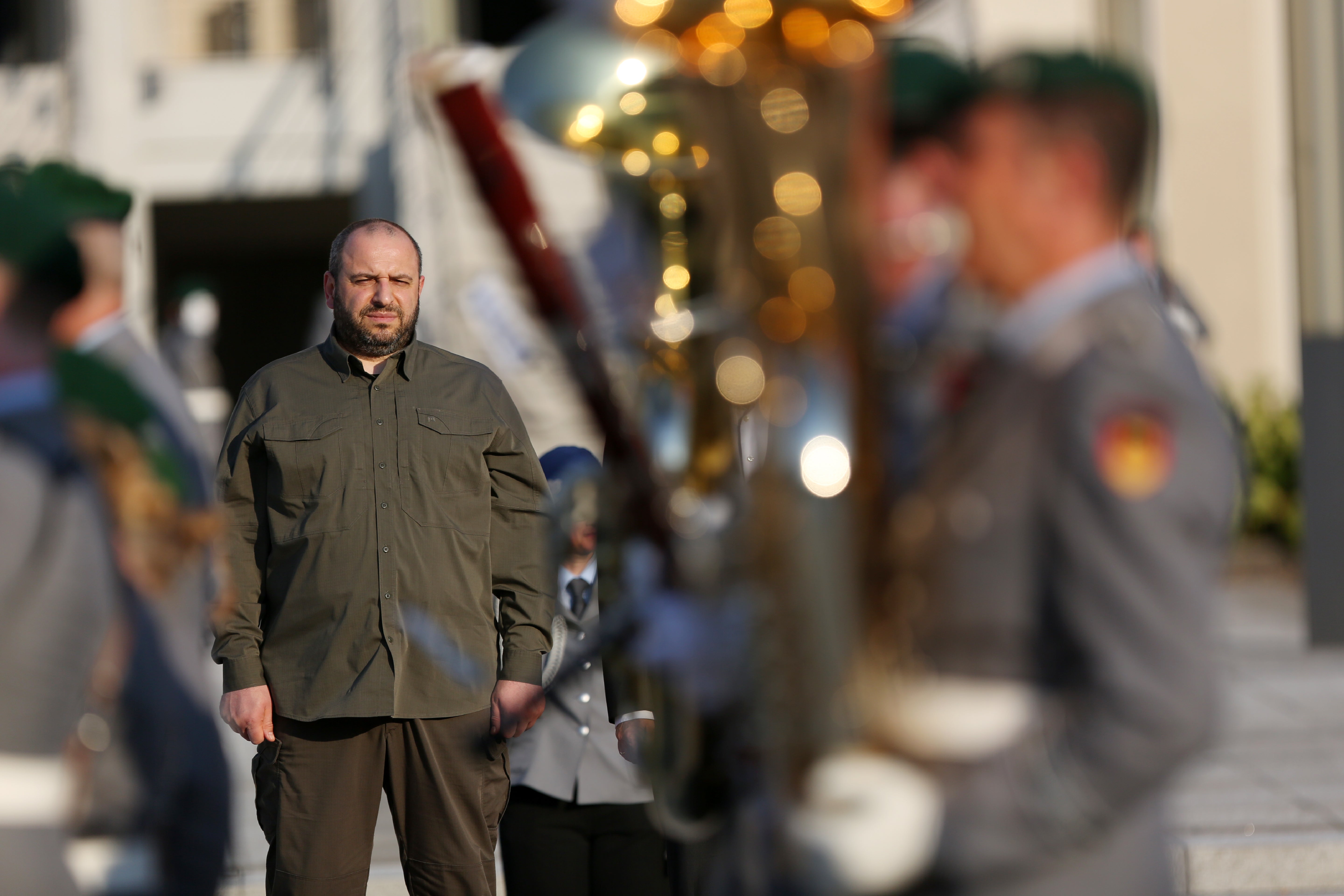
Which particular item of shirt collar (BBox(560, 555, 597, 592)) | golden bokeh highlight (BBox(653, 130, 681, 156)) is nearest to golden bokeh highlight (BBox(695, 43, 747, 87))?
golden bokeh highlight (BBox(653, 130, 681, 156))

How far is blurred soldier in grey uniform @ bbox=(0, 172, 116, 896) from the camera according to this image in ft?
5.59

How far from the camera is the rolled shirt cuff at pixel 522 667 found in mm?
3348

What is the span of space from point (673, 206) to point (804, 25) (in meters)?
0.42

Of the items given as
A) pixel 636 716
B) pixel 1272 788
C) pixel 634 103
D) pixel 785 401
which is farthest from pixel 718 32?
pixel 1272 788

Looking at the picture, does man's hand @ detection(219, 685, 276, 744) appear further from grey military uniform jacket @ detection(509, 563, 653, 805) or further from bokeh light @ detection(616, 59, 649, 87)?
bokeh light @ detection(616, 59, 649, 87)

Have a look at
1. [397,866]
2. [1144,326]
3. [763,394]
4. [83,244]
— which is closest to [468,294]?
[83,244]

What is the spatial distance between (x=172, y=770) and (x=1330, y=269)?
7532 millimetres

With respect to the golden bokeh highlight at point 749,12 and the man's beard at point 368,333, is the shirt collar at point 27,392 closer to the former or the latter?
the golden bokeh highlight at point 749,12

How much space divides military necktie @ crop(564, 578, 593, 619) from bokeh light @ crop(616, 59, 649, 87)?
1.95 metres

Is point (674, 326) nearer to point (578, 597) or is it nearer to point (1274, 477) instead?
point (578, 597)

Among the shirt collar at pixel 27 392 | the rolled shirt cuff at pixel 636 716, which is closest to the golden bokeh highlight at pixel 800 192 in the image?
the rolled shirt cuff at pixel 636 716

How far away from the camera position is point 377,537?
10.7 feet

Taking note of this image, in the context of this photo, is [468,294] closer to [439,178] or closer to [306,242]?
[439,178]

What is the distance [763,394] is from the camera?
1.55 metres
